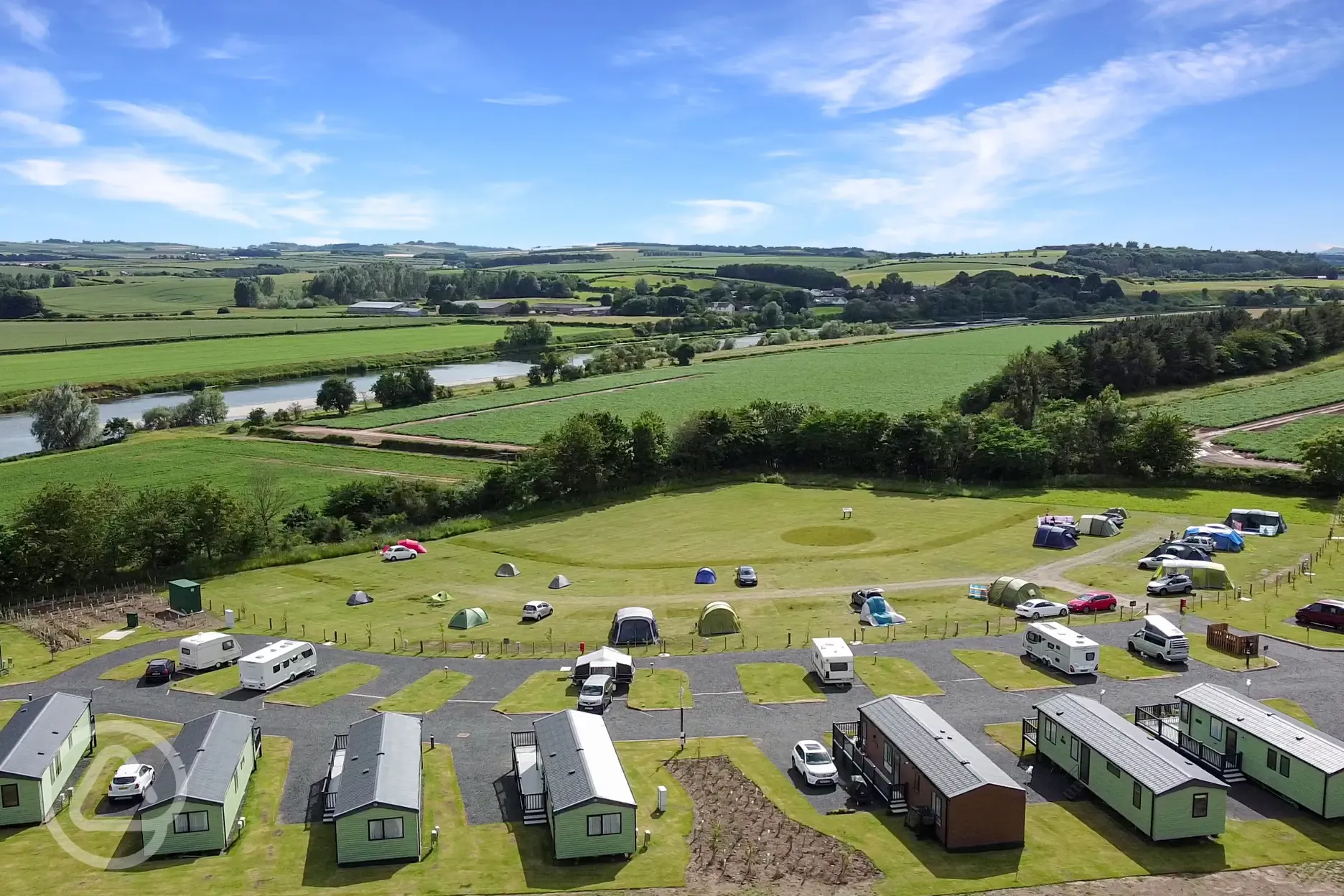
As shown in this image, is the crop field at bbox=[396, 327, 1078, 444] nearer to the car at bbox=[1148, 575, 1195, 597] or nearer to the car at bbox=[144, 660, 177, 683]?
the car at bbox=[1148, 575, 1195, 597]

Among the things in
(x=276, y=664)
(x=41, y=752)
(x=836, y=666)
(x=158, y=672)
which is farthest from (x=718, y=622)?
(x=41, y=752)

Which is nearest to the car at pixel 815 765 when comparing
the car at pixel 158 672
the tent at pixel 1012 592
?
→ the tent at pixel 1012 592

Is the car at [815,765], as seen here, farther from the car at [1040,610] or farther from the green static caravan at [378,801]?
the car at [1040,610]

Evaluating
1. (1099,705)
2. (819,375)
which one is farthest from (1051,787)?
(819,375)

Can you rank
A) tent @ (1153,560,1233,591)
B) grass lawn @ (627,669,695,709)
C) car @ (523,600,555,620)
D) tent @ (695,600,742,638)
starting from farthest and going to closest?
tent @ (1153,560,1233,591)
car @ (523,600,555,620)
tent @ (695,600,742,638)
grass lawn @ (627,669,695,709)

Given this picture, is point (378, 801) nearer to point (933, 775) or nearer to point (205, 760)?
point (205, 760)

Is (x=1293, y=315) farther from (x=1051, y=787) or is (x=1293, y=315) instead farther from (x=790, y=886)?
(x=790, y=886)

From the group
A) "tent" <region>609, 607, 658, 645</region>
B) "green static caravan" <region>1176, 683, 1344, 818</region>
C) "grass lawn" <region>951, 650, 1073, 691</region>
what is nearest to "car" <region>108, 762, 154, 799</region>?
"tent" <region>609, 607, 658, 645</region>
